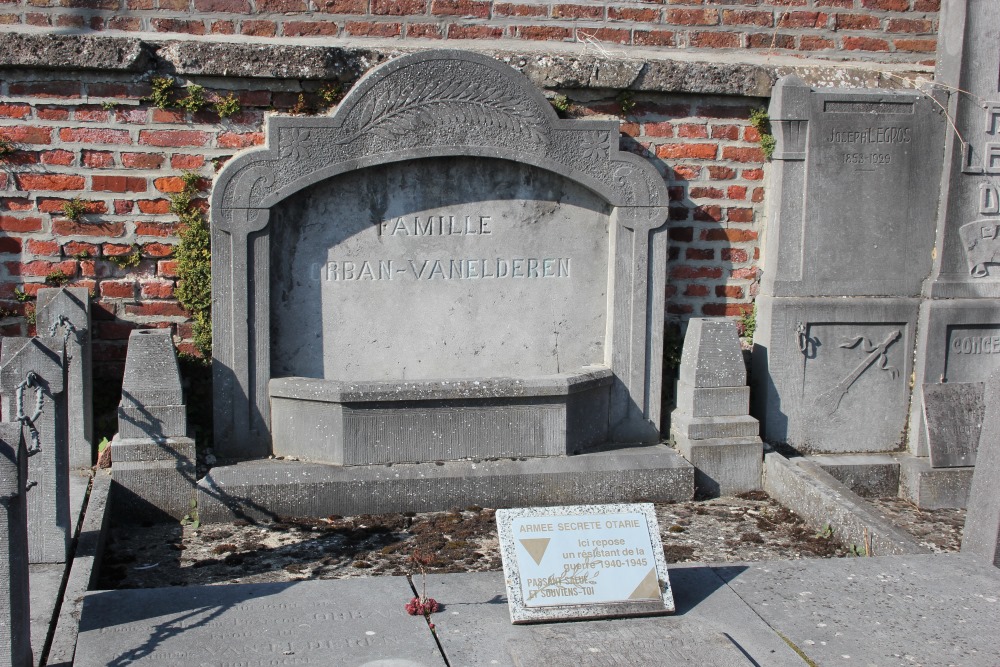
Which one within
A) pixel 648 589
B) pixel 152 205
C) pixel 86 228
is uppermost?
pixel 152 205

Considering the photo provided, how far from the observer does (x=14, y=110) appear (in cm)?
499

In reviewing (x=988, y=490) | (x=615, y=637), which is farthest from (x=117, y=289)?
(x=988, y=490)

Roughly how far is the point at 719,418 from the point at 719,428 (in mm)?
62

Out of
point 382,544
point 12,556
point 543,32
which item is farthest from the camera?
point 543,32

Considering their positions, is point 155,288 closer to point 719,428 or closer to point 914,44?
point 719,428

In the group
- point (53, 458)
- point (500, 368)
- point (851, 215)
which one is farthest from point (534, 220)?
Answer: point (53, 458)

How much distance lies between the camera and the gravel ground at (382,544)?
4.26 meters

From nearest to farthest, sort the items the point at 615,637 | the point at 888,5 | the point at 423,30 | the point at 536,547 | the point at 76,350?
the point at 615,637, the point at 536,547, the point at 76,350, the point at 423,30, the point at 888,5

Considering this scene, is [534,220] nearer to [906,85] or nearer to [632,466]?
[632,466]

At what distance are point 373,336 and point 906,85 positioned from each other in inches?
124

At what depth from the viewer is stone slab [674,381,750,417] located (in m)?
5.37

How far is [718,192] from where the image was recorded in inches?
222

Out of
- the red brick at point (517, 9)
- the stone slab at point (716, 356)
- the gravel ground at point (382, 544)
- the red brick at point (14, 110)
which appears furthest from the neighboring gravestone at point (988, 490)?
the red brick at point (14, 110)

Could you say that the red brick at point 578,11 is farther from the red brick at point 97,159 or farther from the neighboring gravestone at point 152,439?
the neighboring gravestone at point 152,439
